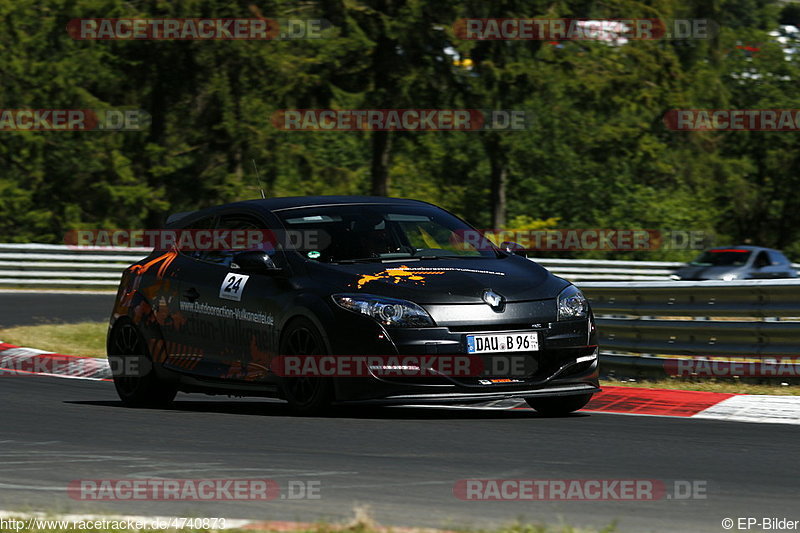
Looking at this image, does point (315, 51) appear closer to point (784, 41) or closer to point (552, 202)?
point (552, 202)

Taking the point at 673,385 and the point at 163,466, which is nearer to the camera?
the point at 163,466

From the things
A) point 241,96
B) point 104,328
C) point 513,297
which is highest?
point 241,96

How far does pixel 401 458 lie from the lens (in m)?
7.33

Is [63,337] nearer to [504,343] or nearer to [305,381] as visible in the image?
[305,381]

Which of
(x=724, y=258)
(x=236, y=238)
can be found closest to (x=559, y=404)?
(x=236, y=238)

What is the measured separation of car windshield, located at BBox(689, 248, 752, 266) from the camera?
29.5m

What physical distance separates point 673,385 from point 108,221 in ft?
107

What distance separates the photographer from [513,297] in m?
8.77

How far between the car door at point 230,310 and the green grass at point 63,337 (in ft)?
19.3

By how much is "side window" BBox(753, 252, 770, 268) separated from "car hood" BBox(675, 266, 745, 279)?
377mm

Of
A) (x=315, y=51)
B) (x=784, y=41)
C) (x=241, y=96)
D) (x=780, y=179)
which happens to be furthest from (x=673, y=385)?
(x=784, y=41)

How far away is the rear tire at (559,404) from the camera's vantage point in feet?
31.0

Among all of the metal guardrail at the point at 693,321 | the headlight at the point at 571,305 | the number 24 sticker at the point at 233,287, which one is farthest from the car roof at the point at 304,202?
the metal guardrail at the point at 693,321

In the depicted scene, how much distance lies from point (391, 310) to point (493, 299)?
0.68m
